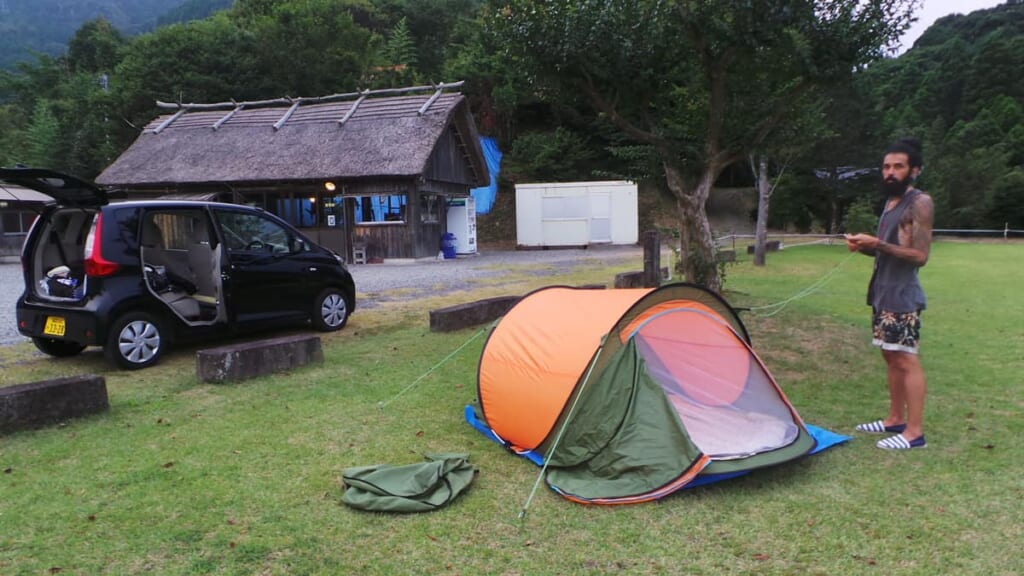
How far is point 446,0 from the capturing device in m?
42.0

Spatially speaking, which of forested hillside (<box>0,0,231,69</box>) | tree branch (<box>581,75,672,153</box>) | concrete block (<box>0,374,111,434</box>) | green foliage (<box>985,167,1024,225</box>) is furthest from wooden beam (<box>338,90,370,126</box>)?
forested hillside (<box>0,0,231,69</box>)

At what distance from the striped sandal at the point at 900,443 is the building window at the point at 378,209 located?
53.6 ft

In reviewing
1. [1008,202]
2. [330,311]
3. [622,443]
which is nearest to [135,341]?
[330,311]

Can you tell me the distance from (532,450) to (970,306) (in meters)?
8.86

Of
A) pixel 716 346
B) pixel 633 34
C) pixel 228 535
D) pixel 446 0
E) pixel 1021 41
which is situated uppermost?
pixel 446 0

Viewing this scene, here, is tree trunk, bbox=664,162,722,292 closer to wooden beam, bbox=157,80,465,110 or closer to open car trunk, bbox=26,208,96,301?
open car trunk, bbox=26,208,96,301

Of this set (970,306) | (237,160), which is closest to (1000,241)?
(970,306)

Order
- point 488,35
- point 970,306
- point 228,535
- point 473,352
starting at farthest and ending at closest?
point 970,306 < point 488,35 < point 473,352 < point 228,535

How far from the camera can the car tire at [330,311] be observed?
299 inches

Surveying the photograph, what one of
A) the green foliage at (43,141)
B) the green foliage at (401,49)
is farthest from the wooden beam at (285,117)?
the green foliage at (43,141)

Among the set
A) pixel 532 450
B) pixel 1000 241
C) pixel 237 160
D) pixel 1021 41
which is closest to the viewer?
pixel 532 450

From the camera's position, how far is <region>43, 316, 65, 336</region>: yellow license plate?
5598 mm

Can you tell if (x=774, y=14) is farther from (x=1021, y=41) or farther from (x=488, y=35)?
(x=1021, y=41)

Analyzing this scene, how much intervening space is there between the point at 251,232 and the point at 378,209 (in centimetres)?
1218
